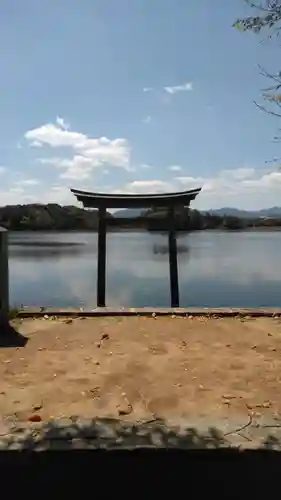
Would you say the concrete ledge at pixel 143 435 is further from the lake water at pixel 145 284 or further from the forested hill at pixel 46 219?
the forested hill at pixel 46 219

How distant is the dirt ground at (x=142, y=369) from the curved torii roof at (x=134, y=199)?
4.93 metres

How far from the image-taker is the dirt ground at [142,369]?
9.93ft

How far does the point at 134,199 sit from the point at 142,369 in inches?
268

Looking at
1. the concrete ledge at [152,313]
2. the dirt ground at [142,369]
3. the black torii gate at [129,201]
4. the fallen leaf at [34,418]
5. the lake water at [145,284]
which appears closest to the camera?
the fallen leaf at [34,418]

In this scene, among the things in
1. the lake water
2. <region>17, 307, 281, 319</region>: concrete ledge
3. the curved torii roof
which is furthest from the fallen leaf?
the curved torii roof

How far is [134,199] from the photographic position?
10359 millimetres

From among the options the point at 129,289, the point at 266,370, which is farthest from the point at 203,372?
the point at 129,289

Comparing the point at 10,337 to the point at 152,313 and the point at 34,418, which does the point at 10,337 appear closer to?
the point at 152,313

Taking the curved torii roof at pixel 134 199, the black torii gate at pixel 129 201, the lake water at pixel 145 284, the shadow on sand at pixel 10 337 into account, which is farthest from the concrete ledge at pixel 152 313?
the curved torii roof at pixel 134 199

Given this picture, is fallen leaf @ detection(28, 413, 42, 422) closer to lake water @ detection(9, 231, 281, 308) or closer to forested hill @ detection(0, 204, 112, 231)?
lake water @ detection(9, 231, 281, 308)

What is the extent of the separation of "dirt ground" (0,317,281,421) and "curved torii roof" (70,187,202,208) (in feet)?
16.2

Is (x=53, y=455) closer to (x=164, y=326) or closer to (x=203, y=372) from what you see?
(x=203, y=372)

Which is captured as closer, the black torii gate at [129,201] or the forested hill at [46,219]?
the black torii gate at [129,201]

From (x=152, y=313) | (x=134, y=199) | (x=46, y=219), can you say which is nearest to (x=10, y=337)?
(x=152, y=313)
